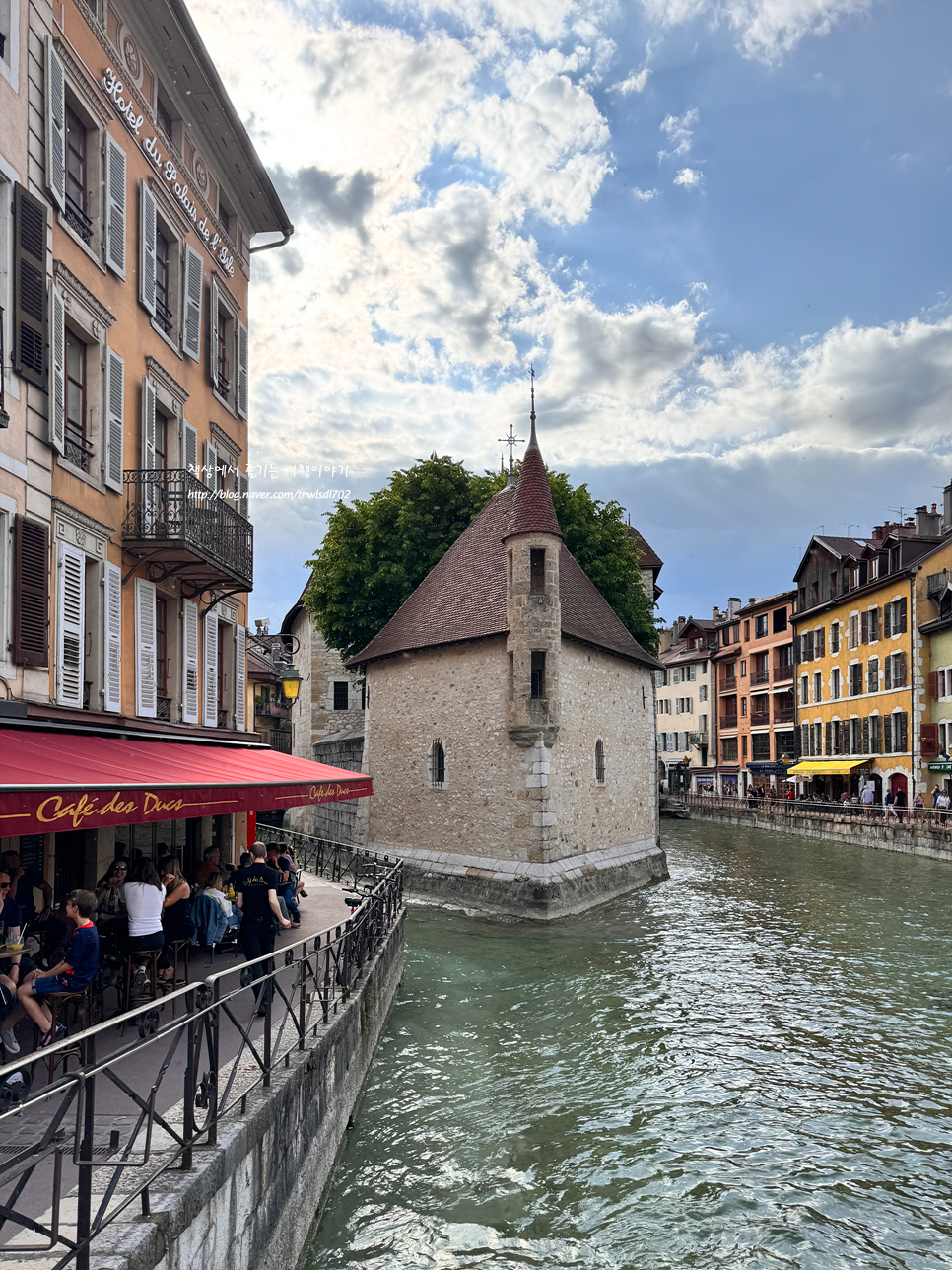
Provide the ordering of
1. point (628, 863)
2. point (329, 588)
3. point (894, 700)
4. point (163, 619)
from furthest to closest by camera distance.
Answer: point (894, 700) < point (329, 588) < point (628, 863) < point (163, 619)

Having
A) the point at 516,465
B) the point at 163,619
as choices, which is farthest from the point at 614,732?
the point at 163,619

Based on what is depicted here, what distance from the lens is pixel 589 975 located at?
47.8ft

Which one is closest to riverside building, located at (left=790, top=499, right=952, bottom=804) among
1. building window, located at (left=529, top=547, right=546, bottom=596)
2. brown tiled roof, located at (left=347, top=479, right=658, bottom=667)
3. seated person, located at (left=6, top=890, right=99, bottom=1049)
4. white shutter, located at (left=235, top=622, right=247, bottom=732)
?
brown tiled roof, located at (left=347, top=479, right=658, bottom=667)

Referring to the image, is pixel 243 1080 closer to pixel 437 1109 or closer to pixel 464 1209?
pixel 464 1209

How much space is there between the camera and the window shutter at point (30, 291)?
9367 millimetres

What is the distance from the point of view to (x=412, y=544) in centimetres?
3022

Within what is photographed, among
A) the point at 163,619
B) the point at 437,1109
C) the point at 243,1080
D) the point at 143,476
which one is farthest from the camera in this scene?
the point at 163,619

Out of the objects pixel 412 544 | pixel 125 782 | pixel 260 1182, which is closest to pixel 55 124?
pixel 125 782

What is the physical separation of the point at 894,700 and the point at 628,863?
1947 centimetres

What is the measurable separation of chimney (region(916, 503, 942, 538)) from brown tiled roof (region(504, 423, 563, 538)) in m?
27.3

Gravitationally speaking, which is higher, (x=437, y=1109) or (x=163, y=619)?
(x=163, y=619)

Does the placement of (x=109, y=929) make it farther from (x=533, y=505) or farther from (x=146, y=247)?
(x=533, y=505)

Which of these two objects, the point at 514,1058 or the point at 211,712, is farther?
the point at 211,712

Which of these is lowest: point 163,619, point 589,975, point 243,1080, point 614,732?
point 589,975
